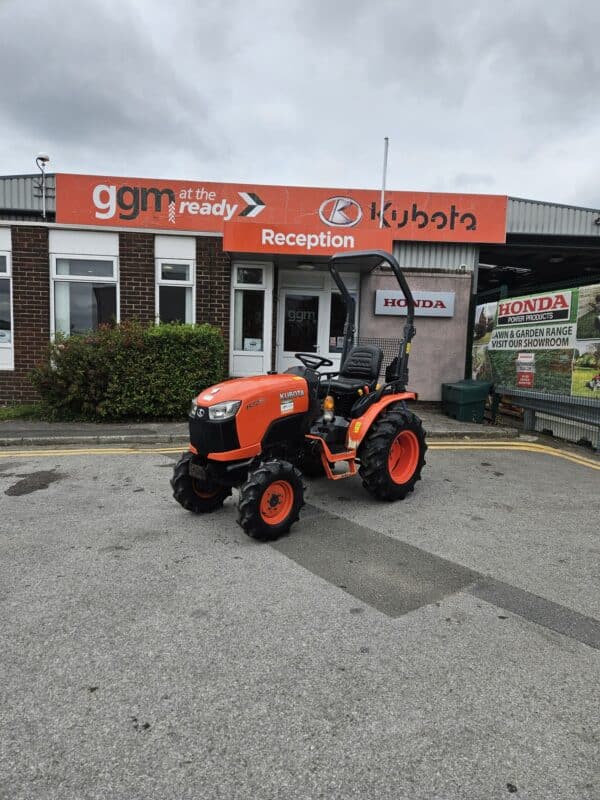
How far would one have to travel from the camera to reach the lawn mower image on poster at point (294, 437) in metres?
4.20

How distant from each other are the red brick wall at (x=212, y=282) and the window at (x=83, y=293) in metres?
1.68

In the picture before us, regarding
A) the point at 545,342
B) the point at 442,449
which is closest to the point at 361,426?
the point at 442,449

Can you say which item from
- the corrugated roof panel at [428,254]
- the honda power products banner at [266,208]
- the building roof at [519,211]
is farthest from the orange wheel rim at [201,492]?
the building roof at [519,211]

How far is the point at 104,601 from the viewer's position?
3.22 metres

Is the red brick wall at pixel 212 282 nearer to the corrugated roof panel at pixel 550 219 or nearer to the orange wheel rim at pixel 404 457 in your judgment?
the orange wheel rim at pixel 404 457

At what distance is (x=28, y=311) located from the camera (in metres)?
10.5

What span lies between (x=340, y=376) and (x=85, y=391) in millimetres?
5301

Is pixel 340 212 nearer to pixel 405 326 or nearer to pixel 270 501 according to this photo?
pixel 405 326

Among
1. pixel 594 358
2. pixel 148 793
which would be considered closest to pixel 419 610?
pixel 148 793

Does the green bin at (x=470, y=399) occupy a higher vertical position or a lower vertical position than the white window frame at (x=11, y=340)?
lower

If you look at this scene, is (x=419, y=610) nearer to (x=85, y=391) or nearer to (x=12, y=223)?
(x=85, y=391)

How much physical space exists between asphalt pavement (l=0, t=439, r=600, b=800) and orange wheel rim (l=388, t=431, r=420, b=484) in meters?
0.65

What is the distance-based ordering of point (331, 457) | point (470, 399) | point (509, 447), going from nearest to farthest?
point (331, 457) < point (509, 447) < point (470, 399)

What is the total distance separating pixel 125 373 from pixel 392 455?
546cm
